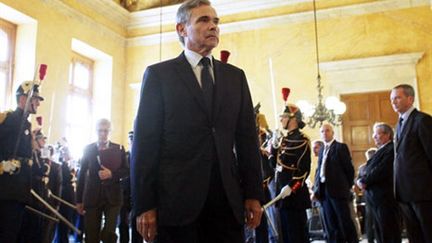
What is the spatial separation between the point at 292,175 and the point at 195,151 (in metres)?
2.60

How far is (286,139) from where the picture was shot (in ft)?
14.1

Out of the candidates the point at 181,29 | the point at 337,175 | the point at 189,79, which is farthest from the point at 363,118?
the point at 189,79

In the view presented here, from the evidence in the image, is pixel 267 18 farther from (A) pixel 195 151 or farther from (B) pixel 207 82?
(A) pixel 195 151

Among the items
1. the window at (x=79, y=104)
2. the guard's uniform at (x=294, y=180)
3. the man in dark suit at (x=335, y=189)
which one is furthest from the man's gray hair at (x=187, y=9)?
the window at (x=79, y=104)

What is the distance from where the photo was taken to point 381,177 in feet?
15.0

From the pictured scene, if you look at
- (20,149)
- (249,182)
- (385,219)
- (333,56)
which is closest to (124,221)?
(20,149)

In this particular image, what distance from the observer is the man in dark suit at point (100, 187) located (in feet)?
14.8

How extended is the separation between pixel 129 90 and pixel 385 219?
8.06 m

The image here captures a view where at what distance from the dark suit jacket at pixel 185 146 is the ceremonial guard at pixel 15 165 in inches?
81.0

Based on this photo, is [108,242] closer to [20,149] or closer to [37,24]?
[20,149]

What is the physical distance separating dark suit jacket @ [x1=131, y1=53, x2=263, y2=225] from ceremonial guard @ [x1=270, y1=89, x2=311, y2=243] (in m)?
2.22

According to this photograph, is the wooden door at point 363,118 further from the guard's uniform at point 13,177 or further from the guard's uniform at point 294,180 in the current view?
the guard's uniform at point 13,177

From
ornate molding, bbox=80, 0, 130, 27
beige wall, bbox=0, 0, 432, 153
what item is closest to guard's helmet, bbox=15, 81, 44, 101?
beige wall, bbox=0, 0, 432, 153

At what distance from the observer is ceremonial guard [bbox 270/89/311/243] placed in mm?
4023
